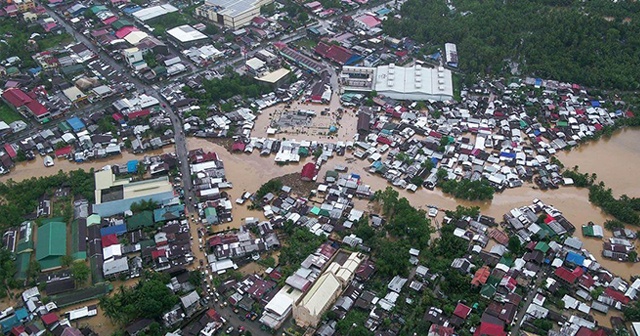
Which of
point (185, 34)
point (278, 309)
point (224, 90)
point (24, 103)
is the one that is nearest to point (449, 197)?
point (278, 309)

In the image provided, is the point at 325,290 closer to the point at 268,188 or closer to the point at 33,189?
the point at 268,188

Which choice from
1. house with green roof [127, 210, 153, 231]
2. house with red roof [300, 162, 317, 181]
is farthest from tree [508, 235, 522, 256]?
house with green roof [127, 210, 153, 231]

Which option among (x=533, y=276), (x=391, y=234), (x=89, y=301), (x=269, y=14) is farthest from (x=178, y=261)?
(x=269, y=14)

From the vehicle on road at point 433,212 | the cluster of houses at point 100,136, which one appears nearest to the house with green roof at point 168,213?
the cluster of houses at point 100,136

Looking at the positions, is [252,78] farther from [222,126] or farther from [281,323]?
[281,323]

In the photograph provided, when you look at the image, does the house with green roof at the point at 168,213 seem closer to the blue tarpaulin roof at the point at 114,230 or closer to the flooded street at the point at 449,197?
the blue tarpaulin roof at the point at 114,230
